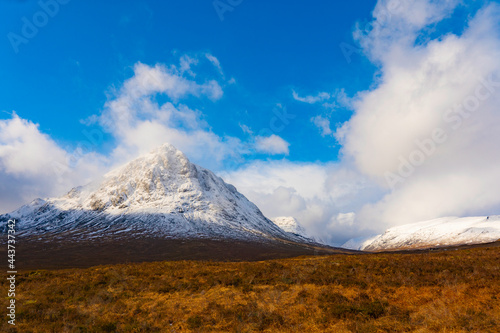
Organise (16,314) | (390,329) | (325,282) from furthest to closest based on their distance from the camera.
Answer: (325,282)
(16,314)
(390,329)

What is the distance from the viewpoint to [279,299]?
1692 cm

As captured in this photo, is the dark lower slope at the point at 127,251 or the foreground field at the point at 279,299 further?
the dark lower slope at the point at 127,251

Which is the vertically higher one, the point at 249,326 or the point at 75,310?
the point at 75,310

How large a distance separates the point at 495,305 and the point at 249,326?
43.5 feet

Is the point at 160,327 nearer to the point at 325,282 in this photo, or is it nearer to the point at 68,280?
the point at 325,282

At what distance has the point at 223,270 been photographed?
23.4 metres

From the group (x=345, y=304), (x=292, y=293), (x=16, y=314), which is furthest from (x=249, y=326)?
(x=16, y=314)

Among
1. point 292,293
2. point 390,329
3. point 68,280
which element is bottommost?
point 390,329

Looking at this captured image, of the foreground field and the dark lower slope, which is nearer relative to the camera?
the foreground field

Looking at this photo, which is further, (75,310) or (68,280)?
(68,280)

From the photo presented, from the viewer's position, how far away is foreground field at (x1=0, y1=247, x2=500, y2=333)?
45.0ft

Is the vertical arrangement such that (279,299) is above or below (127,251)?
below

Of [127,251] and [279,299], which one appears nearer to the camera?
[279,299]

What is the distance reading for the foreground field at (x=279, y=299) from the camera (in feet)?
45.0
